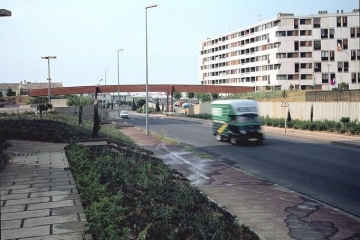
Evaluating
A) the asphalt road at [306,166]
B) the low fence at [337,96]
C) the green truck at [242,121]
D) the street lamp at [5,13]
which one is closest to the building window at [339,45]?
the low fence at [337,96]

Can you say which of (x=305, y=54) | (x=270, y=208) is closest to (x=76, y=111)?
(x=270, y=208)

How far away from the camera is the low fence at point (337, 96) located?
33625 millimetres

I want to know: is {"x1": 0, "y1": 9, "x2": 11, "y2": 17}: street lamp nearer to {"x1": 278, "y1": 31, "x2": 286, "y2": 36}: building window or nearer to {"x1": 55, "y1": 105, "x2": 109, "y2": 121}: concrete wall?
{"x1": 55, "y1": 105, "x2": 109, "y2": 121}: concrete wall

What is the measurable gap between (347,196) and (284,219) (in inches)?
128

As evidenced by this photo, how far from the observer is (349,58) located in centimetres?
7400

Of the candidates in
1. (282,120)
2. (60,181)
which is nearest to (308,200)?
(60,181)

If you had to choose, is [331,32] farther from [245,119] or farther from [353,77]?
[245,119]

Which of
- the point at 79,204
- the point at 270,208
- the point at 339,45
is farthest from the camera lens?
the point at 339,45

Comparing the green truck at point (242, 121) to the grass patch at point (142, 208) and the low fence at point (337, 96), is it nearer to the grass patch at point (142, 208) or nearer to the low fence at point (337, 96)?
the grass patch at point (142, 208)

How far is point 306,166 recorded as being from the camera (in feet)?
54.1

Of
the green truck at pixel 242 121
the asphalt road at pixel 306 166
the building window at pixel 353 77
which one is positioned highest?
the building window at pixel 353 77

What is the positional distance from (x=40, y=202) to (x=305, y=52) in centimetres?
7767

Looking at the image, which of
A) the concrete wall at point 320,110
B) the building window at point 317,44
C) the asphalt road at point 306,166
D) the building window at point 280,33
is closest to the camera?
the asphalt road at point 306,166

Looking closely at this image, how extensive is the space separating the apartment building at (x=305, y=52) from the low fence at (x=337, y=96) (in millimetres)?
35529
